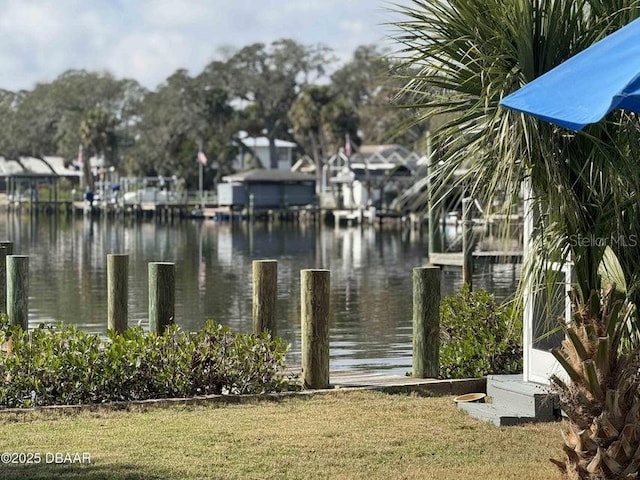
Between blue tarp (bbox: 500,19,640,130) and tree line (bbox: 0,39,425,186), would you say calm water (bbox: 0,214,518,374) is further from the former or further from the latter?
tree line (bbox: 0,39,425,186)

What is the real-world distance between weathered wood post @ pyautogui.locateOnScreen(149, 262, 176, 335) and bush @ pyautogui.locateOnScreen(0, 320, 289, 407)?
551 mm

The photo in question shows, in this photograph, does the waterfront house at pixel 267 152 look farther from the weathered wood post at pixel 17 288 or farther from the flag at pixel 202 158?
the weathered wood post at pixel 17 288

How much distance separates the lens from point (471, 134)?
7.29 meters

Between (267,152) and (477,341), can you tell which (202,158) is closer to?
(267,152)

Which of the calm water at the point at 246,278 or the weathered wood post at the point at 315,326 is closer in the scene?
the weathered wood post at the point at 315,326

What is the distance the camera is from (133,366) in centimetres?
1015

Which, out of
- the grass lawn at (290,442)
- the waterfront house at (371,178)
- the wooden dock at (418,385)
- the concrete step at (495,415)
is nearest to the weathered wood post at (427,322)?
the wooden dock at (418,385)

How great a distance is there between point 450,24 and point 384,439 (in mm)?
3147

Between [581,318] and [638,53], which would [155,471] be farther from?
[638,53]

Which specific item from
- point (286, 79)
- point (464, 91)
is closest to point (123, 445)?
point (464, 91)

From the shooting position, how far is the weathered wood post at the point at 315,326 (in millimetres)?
10727

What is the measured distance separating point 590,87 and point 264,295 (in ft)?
20.3

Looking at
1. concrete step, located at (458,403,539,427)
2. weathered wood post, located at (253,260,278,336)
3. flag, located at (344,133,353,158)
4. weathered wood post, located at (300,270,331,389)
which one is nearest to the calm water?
weathered wood post, located at (253,260,278,336)

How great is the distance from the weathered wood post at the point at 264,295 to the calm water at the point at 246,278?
3.51 meters
